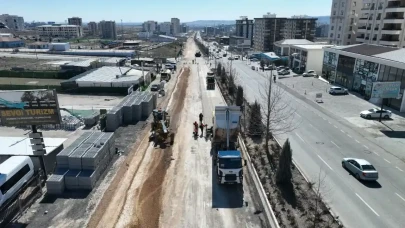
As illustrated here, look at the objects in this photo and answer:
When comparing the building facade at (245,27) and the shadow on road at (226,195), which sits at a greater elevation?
the building facade at (245,27)

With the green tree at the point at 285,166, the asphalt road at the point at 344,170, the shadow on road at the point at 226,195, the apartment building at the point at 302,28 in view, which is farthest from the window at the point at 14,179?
the apartment building at the point at 302,28

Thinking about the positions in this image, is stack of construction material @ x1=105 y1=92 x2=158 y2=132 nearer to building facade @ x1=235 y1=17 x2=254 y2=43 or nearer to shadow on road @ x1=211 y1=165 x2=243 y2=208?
shadow on road @ x1=211 y1=165 x2=243 y2=208

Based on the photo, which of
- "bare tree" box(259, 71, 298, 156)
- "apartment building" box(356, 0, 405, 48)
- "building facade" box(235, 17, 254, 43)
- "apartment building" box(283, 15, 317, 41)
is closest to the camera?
"bare tree" box(259, 71, 298, 156)

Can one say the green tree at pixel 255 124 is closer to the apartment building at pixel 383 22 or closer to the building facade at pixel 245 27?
the apartment building at pixel 383 22

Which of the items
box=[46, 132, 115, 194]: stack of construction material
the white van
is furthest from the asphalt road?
the white van

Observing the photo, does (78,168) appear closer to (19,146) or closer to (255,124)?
(19,146)

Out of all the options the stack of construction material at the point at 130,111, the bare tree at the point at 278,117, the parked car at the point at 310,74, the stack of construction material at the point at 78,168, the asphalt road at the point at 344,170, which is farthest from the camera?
the parked car at the point at 310,74
